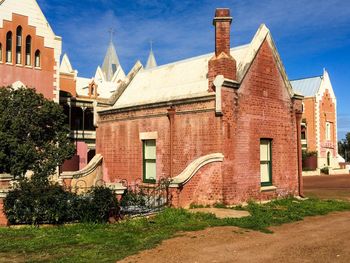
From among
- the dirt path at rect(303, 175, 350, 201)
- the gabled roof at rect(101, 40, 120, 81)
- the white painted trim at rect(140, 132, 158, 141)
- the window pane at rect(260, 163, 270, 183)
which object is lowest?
the dirt path at rect(303, 175, 350, 201)

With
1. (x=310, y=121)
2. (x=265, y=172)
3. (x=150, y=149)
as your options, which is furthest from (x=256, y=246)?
(x=310, y=121)

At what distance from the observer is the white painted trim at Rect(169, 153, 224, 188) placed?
1323 cm

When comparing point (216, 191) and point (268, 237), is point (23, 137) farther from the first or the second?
point (268, 237)

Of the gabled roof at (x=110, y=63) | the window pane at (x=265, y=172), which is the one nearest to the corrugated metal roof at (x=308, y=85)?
the gabled roof at (x=110, y=63)

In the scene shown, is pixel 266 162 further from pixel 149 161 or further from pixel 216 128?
pixel 149 161

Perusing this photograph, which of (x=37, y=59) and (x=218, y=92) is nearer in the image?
(x=218, y=92)

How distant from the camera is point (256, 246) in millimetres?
8836

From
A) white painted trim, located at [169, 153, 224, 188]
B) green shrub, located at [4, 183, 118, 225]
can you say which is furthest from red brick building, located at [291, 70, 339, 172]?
green shrub, located at [4, 183, 118, 225]

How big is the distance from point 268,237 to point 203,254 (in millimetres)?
2496

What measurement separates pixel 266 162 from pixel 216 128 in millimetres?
3341

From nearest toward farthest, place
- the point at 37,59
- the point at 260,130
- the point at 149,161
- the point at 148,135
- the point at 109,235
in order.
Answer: the point at 109,235 < the point at 260,130 < the point at 148,135 < the point at 149,161 < the point at 37,59

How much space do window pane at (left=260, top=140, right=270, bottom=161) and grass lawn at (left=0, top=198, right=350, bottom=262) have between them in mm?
3014

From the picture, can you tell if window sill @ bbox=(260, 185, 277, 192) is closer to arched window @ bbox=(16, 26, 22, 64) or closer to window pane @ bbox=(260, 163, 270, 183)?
window pane @ bbox=(260, 163, 270, 183)

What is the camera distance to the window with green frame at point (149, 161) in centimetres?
1741
